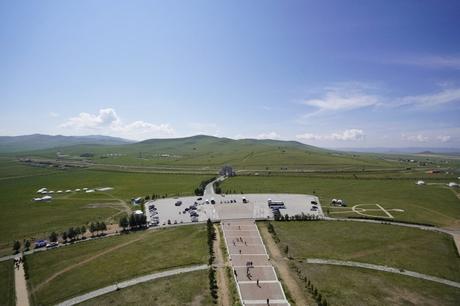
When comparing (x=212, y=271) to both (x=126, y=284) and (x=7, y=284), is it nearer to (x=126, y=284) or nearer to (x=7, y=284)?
(x=126, y=284)

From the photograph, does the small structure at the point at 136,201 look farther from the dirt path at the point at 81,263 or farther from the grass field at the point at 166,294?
the grass field at the point at 166,294

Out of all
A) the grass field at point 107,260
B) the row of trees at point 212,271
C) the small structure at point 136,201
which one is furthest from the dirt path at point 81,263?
the small structure at point 136,201

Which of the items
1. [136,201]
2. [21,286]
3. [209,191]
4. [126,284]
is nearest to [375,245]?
[126,284]

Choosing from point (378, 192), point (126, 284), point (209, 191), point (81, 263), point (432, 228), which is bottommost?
point (81, 263)

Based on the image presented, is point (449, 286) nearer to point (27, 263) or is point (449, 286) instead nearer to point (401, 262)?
point (401, 262)

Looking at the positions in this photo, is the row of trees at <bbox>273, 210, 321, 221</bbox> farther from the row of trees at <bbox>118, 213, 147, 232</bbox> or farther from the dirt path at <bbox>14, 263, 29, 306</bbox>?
the dirt path at <bbox>14, 263, 29, 306</bbox>

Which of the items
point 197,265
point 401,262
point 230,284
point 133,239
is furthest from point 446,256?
point 133,239
